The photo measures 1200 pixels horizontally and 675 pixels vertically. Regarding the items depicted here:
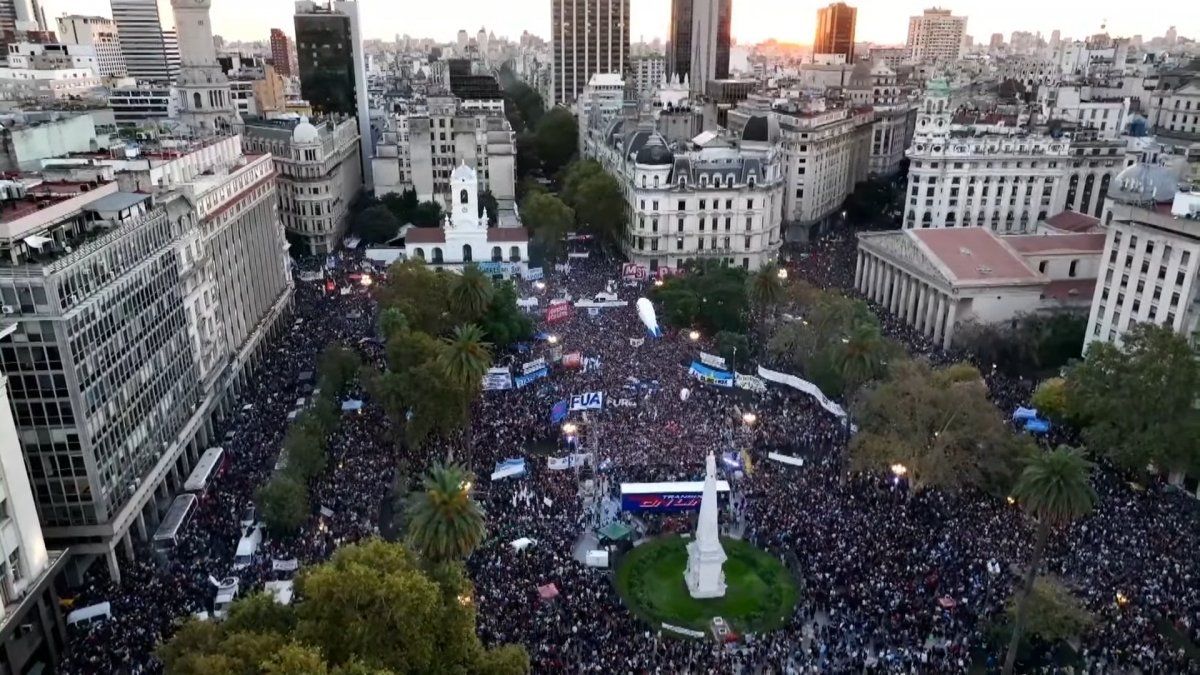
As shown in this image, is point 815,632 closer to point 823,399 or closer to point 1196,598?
point 1196,598

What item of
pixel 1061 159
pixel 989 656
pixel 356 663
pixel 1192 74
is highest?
pixel 1192 74

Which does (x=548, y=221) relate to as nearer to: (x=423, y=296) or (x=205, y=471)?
(x=423, y=296)

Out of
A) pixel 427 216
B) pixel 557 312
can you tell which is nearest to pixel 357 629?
pixel 557 312

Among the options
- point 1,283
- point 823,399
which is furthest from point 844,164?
point 1,283

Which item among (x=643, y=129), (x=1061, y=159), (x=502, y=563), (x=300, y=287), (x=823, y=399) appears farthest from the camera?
(x=643, y=129)

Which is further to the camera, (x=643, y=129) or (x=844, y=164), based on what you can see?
(x=844, y=164)

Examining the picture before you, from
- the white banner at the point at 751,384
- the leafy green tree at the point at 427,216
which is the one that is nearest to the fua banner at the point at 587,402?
the white banner at the point at 751,384

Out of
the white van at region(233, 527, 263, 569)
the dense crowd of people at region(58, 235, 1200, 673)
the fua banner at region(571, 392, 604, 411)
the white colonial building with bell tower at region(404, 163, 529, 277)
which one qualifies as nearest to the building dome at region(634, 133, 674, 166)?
the white colonial building with bell tower at region(404, 163, 529, 277)
